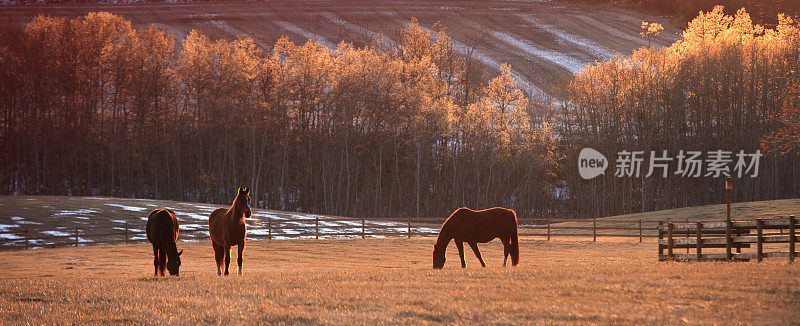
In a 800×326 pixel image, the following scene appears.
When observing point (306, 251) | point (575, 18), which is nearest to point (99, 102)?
point (306, 251)

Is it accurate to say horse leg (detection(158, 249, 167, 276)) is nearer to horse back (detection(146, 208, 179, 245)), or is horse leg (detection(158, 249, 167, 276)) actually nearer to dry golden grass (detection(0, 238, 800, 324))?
horse back (detection(146, 208, 179, 245))

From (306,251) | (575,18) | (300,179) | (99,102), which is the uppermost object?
(575,18)

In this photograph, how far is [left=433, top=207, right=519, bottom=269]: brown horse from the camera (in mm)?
18422

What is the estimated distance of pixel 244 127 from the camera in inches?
2061

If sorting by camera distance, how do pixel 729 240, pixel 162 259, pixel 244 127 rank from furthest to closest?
1. pixel 244 127
2. pixel 729 240
3. pixel 162 259

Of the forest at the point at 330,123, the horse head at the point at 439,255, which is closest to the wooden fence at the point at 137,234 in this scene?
the forest at the point at 330,123

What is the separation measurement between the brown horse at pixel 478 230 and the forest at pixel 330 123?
3320 cm

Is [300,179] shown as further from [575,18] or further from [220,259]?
[575,18]

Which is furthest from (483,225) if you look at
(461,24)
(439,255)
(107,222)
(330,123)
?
(461,24)

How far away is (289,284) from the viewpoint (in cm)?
1339

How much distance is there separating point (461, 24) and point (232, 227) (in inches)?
4126

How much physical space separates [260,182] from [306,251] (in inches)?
1067
